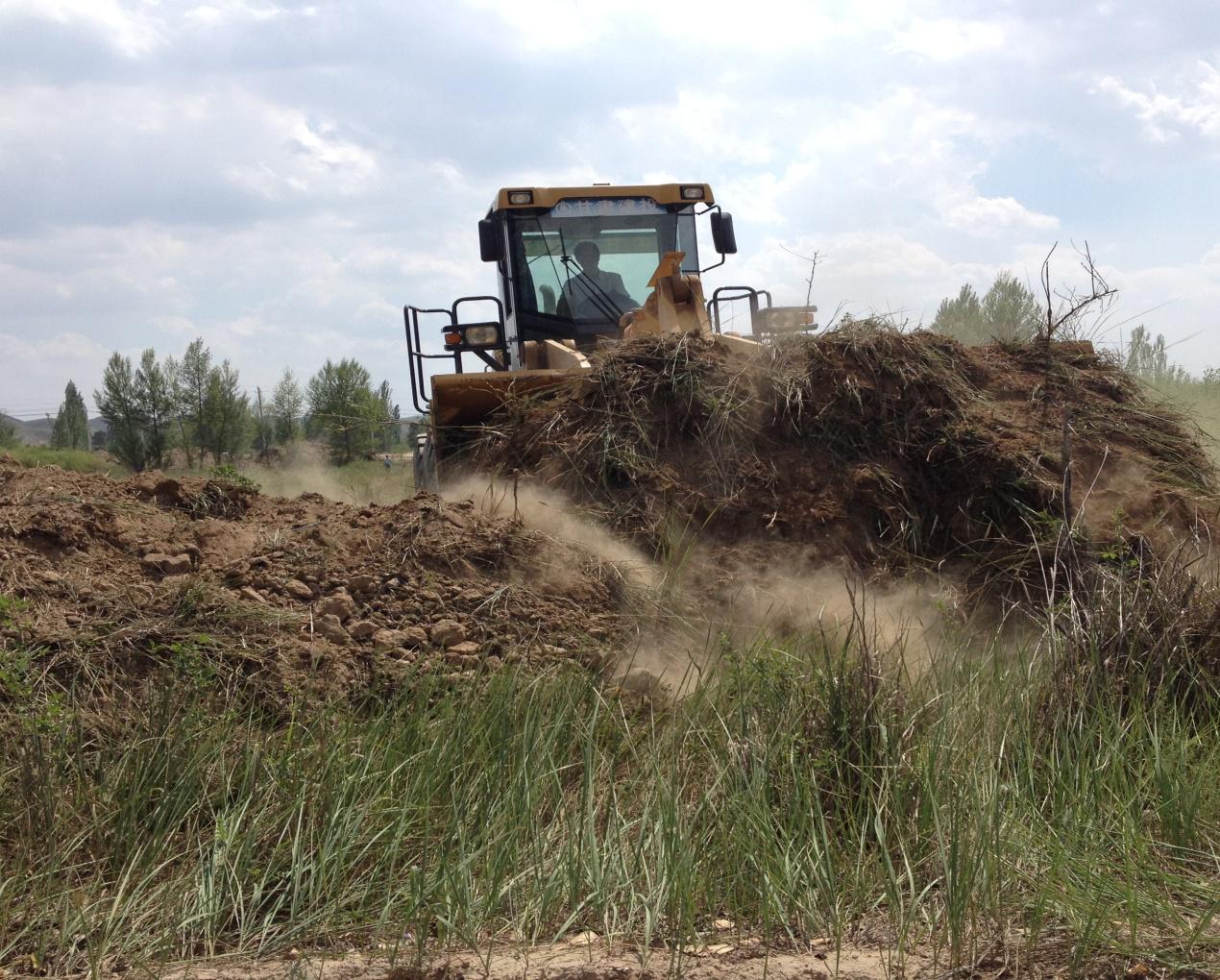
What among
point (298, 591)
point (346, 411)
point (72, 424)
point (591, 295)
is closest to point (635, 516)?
point (298, 591)

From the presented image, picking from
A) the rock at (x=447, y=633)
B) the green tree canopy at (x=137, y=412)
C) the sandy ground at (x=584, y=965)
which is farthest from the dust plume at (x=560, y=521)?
Answer: the green tree canopy at (x=137, y=412)

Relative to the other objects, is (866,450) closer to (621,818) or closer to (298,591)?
(298,591)

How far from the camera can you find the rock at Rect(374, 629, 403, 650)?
4930mm

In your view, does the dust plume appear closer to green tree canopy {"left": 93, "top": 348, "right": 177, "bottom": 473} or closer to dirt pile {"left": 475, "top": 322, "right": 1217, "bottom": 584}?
dirt pile {"left": 475, "top": 322, "right": 1217, "bottom": 584}

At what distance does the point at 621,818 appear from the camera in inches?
143

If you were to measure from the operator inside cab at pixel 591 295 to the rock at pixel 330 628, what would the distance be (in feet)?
17.3

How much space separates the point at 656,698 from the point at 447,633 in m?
0.98

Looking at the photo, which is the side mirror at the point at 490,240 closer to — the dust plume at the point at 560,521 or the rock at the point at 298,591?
the dust plume at the point at 560,521

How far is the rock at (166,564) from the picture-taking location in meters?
5.41

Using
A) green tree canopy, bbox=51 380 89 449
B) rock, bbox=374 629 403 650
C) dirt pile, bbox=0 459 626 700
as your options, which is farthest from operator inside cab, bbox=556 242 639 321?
green tree canopy, bbox=51 380 89 449

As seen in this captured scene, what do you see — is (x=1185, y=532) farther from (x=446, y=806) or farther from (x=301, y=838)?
(x=301, y=838)

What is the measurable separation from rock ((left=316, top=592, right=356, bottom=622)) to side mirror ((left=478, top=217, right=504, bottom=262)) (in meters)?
5.35

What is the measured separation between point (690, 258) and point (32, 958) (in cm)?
839

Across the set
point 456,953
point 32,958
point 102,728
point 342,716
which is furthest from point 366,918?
point 102,728
